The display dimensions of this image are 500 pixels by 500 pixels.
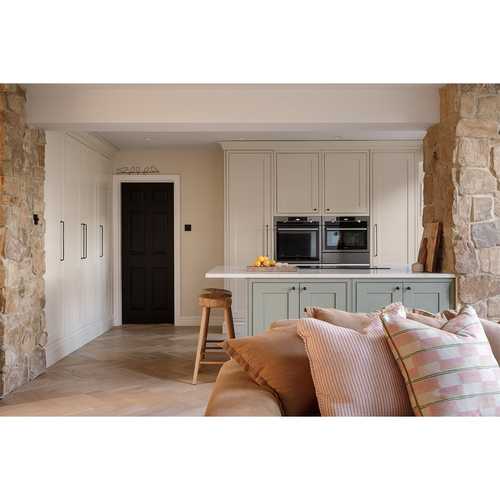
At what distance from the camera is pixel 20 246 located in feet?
13.4

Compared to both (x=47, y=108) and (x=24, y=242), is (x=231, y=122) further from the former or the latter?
(x=24, y=242)

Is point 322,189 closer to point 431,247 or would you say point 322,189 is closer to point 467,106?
point 431,247

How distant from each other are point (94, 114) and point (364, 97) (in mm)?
2233

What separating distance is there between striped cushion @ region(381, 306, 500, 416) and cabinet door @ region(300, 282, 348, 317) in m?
2.38

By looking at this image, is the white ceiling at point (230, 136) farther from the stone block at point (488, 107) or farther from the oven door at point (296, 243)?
the stone block at point (488, 107)

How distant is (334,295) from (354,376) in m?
2.49

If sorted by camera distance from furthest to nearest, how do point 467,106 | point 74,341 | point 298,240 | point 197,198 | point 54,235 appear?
point 197,198, point 298,240, point 74,341, point 54,235, point 467,106

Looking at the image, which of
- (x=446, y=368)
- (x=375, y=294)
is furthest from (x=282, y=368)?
(x=375, y=294)

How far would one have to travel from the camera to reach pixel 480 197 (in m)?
3.91

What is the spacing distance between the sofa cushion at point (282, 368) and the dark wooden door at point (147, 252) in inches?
221

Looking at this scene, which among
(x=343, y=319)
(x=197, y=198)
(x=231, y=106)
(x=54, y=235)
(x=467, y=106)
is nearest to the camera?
Result: (x=343, y=319)

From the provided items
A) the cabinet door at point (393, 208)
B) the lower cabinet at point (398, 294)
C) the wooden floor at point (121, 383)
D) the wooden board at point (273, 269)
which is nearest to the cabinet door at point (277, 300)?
the wooden board at point (273, 269)

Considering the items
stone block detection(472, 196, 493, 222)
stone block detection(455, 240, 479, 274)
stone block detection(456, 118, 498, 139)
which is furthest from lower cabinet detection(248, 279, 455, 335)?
stone block detection(456, 118, 498, 139)

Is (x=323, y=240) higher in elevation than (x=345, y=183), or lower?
lower
